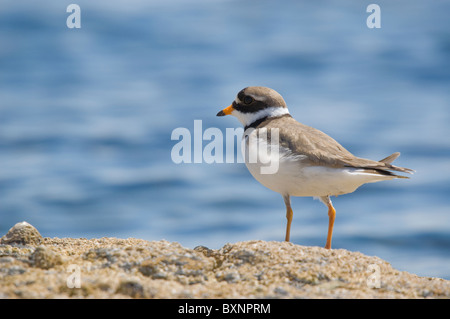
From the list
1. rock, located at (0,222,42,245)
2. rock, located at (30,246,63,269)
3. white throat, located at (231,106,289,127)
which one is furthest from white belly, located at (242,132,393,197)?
rock, located at (30,246,63,269)

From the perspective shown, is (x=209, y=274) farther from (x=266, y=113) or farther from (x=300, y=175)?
(x=266, y=113)

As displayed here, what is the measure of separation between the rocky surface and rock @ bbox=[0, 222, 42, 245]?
55cm

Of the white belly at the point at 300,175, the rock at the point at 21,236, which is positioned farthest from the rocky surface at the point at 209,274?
the white belly at the point at 300,175

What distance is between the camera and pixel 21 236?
577 cm

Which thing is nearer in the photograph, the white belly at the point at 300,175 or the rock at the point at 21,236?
the rock at the point at 21,236

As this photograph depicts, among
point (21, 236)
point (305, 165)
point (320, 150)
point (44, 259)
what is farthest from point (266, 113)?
point (44, 259)

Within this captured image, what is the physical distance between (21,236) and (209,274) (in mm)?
2143

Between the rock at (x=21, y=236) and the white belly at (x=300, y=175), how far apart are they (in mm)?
2334

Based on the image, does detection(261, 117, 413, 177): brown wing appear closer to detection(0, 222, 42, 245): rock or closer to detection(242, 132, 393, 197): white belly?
detection(242, 132, 393, 197): white belly

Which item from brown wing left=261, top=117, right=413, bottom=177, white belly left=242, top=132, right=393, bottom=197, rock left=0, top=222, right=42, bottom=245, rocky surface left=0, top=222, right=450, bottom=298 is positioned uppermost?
brown wing left=261, top=117, right=413, bottom=177

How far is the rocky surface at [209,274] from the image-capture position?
13.3ft

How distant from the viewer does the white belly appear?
6.18 meters

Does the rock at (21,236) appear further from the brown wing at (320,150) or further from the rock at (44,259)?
the brown wing at (320,150)
